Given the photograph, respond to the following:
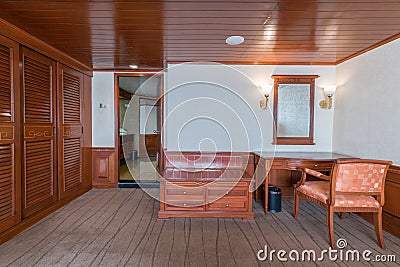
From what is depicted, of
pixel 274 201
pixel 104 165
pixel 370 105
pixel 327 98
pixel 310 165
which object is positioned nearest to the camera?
pixel 370 105

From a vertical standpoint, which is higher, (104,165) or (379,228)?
(104,165)

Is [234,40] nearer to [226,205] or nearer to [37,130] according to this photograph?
[226,205]

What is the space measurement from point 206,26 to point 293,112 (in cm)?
229

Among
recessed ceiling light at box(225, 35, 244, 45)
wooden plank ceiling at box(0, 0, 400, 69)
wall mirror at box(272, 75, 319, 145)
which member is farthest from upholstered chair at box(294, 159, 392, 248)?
wall mirror at box(272, 75, 319, 145)

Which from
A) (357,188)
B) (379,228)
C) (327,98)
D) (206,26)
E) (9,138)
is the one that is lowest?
(379,228)

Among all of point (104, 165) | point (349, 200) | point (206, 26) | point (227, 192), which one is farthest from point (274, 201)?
point (104, 165)

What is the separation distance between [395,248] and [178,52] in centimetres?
325

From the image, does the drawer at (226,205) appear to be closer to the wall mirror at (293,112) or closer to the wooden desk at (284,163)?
the wooden desk at (284,163)

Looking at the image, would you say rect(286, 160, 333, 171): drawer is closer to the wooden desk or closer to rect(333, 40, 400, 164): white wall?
the wooden desk

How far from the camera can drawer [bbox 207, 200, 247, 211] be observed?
11.1 feet

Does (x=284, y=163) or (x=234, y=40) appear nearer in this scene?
(x=234, y=40)

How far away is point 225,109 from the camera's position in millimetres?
4480

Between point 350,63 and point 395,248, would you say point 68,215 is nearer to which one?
point 395,248

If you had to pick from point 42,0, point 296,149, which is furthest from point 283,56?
point 42,0
